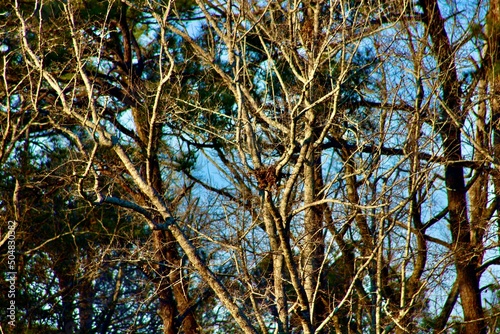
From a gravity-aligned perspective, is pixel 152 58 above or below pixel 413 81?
above

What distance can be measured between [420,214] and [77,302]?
5.80m

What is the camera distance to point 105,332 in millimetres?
11375

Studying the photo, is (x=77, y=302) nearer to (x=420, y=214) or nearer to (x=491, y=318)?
(x=420, y=214)

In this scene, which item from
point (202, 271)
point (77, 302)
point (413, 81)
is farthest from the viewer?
point (77, 302)

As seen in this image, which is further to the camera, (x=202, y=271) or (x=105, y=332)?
(x=105, y=332)

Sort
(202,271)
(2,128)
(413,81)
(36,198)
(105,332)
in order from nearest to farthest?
(202,271) → (413,81) → (2,128) → (36,198) → (105,332)

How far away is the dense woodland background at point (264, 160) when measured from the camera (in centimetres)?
672

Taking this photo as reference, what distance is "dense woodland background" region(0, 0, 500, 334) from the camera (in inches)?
265

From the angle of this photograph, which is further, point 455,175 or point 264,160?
point 455,175

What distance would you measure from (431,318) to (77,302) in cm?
574

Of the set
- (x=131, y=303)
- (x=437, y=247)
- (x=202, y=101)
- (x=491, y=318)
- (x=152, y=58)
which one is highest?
(x=152, y=58)

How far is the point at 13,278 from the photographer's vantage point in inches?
372

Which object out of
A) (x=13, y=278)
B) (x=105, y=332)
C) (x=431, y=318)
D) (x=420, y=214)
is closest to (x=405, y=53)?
(x=420, y=214)

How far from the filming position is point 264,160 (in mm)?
6832
